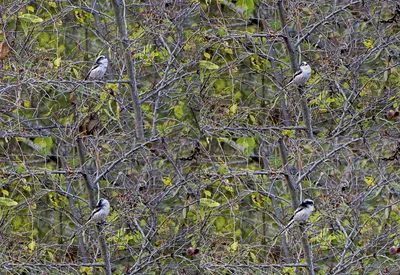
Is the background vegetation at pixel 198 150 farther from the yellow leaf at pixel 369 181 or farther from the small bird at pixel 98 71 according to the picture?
the small bird at pixel 98 71

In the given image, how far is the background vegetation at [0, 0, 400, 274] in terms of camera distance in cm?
761

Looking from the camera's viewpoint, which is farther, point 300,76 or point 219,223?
point 219,223

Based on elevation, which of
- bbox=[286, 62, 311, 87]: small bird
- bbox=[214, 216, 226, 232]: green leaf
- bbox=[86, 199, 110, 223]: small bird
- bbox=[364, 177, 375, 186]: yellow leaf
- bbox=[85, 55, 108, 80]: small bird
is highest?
bbox=[286, 62, 311, 87]: small bird

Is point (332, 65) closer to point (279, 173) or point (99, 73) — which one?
point (279, 173)

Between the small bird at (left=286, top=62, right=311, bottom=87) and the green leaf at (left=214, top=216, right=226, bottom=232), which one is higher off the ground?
the small bird at (left=286, top=62, right=311, bottom=87)

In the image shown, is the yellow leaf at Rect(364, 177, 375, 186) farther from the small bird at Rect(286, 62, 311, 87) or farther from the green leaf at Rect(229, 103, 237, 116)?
the green leaf at Rect(229, 103, 237, 116)

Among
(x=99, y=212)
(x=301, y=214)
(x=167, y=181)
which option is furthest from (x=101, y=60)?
(x=301, y=214)

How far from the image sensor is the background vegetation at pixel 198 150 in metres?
7.61

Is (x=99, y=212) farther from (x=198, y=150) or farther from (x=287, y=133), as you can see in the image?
(x=287, y=133)

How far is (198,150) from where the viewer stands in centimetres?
793

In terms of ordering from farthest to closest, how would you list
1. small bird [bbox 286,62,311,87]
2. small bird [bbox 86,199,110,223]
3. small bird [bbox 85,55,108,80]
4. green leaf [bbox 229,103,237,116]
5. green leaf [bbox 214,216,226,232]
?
1. green leaf [bbox 214,216,226,232]
2. small bird [bbox 85,55,108,80]
3. small bird [bbox 286,62,311,87]
4. green leaf [bbox 229,103,237,116]
5. small bird [bbox 86,199,110,223]

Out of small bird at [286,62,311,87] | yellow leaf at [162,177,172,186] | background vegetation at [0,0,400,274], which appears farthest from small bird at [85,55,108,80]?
small bird at [286,62,311,87]

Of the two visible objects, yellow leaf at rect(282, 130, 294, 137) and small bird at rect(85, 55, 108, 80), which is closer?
yellow leaf at rect(282, 130, 294, 137)

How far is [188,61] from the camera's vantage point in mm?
9430
